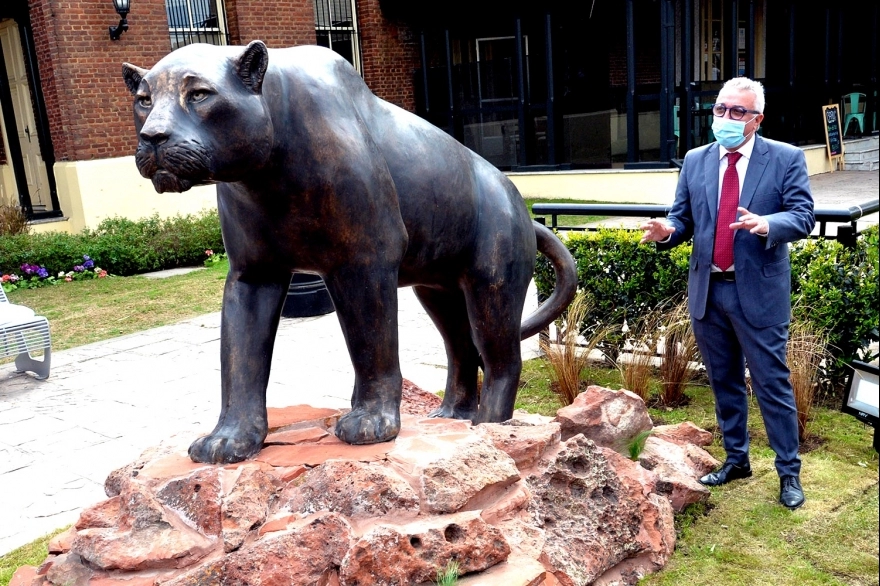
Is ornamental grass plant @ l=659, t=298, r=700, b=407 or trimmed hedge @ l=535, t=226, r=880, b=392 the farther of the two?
ornamental grass plant @ l=659, t=298, r=700, b=407

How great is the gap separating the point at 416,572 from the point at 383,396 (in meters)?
0.73

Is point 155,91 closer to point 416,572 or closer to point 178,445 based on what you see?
point 178,445

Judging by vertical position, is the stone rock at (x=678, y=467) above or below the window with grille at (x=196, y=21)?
below

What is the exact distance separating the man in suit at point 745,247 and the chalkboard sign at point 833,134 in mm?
14807

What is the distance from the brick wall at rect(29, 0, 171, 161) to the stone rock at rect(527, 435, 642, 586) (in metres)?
11.8

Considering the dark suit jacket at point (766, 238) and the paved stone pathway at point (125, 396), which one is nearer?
the dark suit jacket at point (766, 238)

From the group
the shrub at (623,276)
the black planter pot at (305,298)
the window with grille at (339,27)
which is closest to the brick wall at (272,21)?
the window with grille at (339,27)

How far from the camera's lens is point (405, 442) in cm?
308

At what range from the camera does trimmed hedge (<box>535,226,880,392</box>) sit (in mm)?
5055

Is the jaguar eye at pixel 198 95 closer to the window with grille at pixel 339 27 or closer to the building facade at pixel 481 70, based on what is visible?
the building facade at pixel 481 70

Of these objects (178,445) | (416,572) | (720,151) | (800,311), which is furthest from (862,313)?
(178,445)

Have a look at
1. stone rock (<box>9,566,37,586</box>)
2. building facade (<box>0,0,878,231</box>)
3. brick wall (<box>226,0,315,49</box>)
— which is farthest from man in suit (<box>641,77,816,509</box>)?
brick wall (<box>226,0,315,49</box>)

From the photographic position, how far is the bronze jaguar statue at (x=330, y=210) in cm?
252

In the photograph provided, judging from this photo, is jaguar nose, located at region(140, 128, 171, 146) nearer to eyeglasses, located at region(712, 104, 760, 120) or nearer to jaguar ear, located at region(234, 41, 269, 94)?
jaguar ear, located at region(234, 41, 269, 94)
